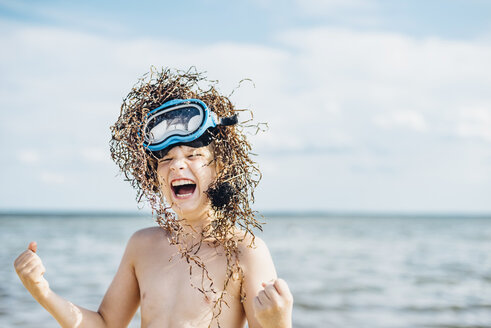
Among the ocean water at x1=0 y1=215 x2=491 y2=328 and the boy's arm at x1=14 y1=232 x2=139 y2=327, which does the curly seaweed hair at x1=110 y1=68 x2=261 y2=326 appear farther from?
the ocean water at x1=0 y1=215 x2=491 y2=328

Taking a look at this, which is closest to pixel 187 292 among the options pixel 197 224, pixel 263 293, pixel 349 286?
pixel 197 224

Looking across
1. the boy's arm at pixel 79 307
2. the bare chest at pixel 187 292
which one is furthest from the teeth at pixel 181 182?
the boy's arm at pixel 79 307

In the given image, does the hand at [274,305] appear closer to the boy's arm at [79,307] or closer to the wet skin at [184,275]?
the wet skin at [184,275]

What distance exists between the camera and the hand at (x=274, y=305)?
7.48ft

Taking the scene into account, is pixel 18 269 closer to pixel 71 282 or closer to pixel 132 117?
pixel 132 117

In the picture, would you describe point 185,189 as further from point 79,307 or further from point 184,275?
point 79,307

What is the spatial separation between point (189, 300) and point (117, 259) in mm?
10732

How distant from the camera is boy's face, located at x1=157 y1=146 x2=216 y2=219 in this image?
2.79 m

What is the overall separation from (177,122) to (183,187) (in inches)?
13.4

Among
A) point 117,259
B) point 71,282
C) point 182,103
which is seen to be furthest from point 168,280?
point 117,259

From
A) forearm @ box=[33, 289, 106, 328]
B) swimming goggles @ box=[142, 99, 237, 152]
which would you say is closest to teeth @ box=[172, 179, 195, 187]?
swimming goggles @ box=[142, 99, 237, 152]

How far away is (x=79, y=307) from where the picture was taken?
9.66 feet

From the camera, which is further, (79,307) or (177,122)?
(79,307)

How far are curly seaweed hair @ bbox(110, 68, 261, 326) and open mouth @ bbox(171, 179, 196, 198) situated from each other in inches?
3.7
